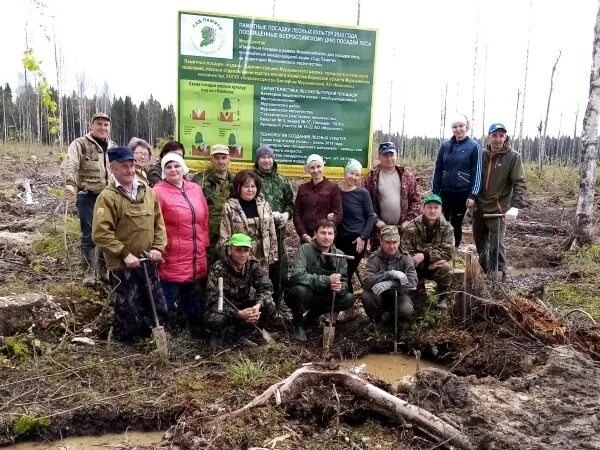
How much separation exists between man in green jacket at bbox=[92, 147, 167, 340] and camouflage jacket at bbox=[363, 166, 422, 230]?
248cm

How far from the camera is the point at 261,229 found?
5.03 meters

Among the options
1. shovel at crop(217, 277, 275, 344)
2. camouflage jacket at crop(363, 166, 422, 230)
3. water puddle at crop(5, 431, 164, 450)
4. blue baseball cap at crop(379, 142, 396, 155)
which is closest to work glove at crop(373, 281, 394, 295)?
camouflage jacket at crop(363, 166, 422, 230)

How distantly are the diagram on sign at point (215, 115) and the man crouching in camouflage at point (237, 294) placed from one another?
1676mm

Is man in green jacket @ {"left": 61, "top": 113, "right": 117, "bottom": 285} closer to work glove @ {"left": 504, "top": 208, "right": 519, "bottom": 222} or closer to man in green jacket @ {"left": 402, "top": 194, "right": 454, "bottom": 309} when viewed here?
man in green jacket @ {"left": 402, "top": 194, "right": 454, "bottom": 309}

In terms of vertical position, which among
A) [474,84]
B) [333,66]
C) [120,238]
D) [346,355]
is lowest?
[346,355]

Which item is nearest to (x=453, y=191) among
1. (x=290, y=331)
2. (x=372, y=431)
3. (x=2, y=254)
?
(x=290, y=331)

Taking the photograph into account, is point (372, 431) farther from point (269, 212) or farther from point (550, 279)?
point (550, 279)

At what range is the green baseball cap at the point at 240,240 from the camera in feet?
15.2

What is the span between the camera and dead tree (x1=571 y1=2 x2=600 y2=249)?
327 inches

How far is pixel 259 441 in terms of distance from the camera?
3055 millimetres

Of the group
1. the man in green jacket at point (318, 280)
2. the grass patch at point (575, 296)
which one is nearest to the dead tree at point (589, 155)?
the grass patch at point (575, 296)

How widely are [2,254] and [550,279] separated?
8.05 meters

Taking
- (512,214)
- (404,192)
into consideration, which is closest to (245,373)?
(404,192)

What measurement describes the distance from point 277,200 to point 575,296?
158 inches
